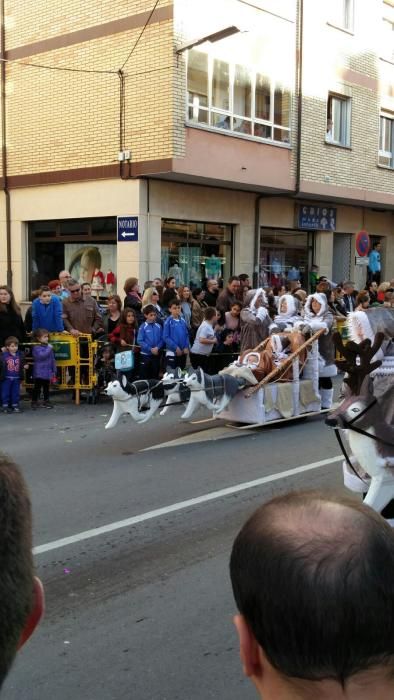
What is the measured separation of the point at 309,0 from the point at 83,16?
20.1 ft

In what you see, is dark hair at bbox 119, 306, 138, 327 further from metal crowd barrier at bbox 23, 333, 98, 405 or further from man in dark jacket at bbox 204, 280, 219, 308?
man in dark jacket at bbox 204, 280, 219, 308

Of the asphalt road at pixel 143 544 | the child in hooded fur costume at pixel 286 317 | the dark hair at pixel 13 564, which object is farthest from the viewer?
the child in hooded fur costume at pixel 286 317

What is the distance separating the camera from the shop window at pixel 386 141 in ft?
78.4

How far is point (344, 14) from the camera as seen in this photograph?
21.4 m

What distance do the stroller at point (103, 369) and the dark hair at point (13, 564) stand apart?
35.8 feet

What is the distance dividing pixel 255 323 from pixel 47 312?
3.54 meters

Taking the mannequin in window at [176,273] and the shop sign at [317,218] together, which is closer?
the mannequin in window at [176,273]

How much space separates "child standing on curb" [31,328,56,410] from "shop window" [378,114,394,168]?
1552 cm

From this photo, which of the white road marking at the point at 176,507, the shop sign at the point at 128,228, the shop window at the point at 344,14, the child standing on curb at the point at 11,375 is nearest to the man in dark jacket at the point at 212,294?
the shop sign at the point at 128,228

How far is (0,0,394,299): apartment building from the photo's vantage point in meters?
Result: 16.6

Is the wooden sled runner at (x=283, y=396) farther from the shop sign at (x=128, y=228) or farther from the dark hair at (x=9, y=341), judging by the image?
the shop sign at (x=128, y=228)

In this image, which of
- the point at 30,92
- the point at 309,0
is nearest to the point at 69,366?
the point at 30,92

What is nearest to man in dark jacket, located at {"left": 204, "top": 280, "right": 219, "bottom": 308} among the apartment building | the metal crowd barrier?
the apartment building

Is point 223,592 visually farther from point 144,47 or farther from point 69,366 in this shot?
point 144,47
